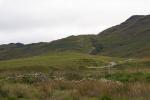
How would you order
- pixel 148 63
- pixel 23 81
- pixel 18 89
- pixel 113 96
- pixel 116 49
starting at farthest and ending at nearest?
pixel 116 49, pixel 148 63, pixel 23 81, pixel 18 89, pixel 113 96

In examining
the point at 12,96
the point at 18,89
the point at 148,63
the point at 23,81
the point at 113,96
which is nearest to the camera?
the point at 113,96

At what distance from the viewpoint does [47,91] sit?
1878 centimetres

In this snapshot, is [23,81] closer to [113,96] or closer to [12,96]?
[12,96]

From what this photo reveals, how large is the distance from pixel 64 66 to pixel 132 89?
161 feet

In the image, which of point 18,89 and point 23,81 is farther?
point 23,81

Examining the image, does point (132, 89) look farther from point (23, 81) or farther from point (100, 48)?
point (100, 48)

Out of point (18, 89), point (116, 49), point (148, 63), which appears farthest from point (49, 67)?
point (116, 49)

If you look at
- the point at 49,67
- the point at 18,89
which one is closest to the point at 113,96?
the point at 18,89

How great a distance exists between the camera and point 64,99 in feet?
54.2

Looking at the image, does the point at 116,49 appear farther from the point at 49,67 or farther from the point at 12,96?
the point at 12,96

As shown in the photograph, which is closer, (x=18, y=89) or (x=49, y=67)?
(x=18, y=89)

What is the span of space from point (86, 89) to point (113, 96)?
92.4 inches

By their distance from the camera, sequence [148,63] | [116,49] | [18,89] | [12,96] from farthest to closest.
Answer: [116,49], [148,63], [18,89], [12,96]

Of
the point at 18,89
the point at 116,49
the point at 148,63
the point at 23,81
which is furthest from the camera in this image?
the point at 116,49
